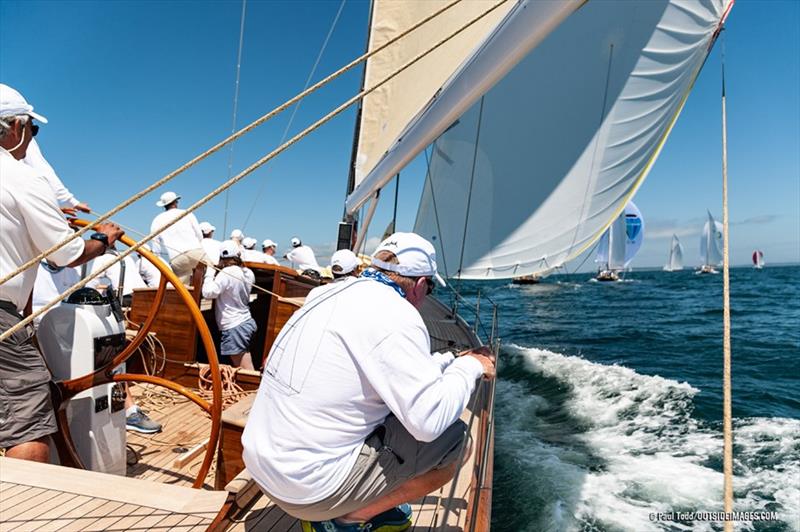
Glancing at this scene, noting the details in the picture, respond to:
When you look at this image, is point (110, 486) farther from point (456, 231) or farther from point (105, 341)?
point (456, 231)

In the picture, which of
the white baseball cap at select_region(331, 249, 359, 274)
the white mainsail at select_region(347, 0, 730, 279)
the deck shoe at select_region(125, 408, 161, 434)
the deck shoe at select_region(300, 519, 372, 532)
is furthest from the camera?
the white mainsail at select_region(347, 0, 730, 279)

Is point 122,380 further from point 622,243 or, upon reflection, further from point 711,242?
point 711,242

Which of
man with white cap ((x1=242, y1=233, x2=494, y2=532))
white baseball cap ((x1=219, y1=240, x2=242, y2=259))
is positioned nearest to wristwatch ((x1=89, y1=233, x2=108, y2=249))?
man with white cap ((x1=242, y1=233, x2=494, y2=532))

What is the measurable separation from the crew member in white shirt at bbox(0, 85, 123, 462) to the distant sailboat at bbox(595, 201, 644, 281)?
41.4m

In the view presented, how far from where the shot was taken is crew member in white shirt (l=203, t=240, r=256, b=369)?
4473 mm

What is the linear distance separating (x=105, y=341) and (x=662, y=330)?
52.5 ft

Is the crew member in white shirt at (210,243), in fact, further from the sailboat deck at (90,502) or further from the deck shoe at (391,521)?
the deck shoe at (391,521)

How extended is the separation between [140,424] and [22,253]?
1938mm

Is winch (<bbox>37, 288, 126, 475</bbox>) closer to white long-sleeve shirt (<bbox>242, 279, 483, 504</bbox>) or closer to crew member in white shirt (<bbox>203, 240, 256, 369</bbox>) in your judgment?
white long-sleeve shirt (<bbox>242, 279, 483, 504</bbox>)

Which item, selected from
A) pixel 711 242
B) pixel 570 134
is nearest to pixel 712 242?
pixel 711 242

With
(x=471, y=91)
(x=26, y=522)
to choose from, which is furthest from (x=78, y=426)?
(x=471, y=91)

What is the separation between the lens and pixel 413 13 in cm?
466

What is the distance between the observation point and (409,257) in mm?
1479

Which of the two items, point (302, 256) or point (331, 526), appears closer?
point (331, 526)
